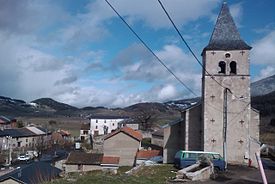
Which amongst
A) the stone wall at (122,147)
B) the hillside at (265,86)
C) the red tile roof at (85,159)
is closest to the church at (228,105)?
the red tile roof at (85,159)

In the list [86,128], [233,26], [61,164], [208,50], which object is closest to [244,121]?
[208,50]

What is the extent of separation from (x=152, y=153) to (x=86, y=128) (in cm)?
5812

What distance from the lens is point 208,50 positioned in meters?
29.1

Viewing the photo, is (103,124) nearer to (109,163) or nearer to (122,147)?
(122,147)

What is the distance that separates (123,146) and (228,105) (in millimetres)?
22962

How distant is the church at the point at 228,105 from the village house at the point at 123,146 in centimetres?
1929

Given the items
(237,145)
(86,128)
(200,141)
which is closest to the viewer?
(237,145)

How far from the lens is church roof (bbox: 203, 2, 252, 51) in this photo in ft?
95.2

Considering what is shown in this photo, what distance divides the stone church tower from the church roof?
8 cm

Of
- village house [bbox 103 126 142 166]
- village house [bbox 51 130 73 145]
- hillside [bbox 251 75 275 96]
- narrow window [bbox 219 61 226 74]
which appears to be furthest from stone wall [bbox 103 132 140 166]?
hillside [bbox 251 75 275 96]

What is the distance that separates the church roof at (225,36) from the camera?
2902 cm

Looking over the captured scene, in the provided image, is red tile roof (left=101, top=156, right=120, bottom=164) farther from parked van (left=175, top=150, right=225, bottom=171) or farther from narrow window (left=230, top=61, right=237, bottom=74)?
parked van (left=175, top=150, right=225, bottom=171)

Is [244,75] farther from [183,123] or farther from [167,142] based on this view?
[167,142]

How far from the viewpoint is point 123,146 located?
48344 millimetres
